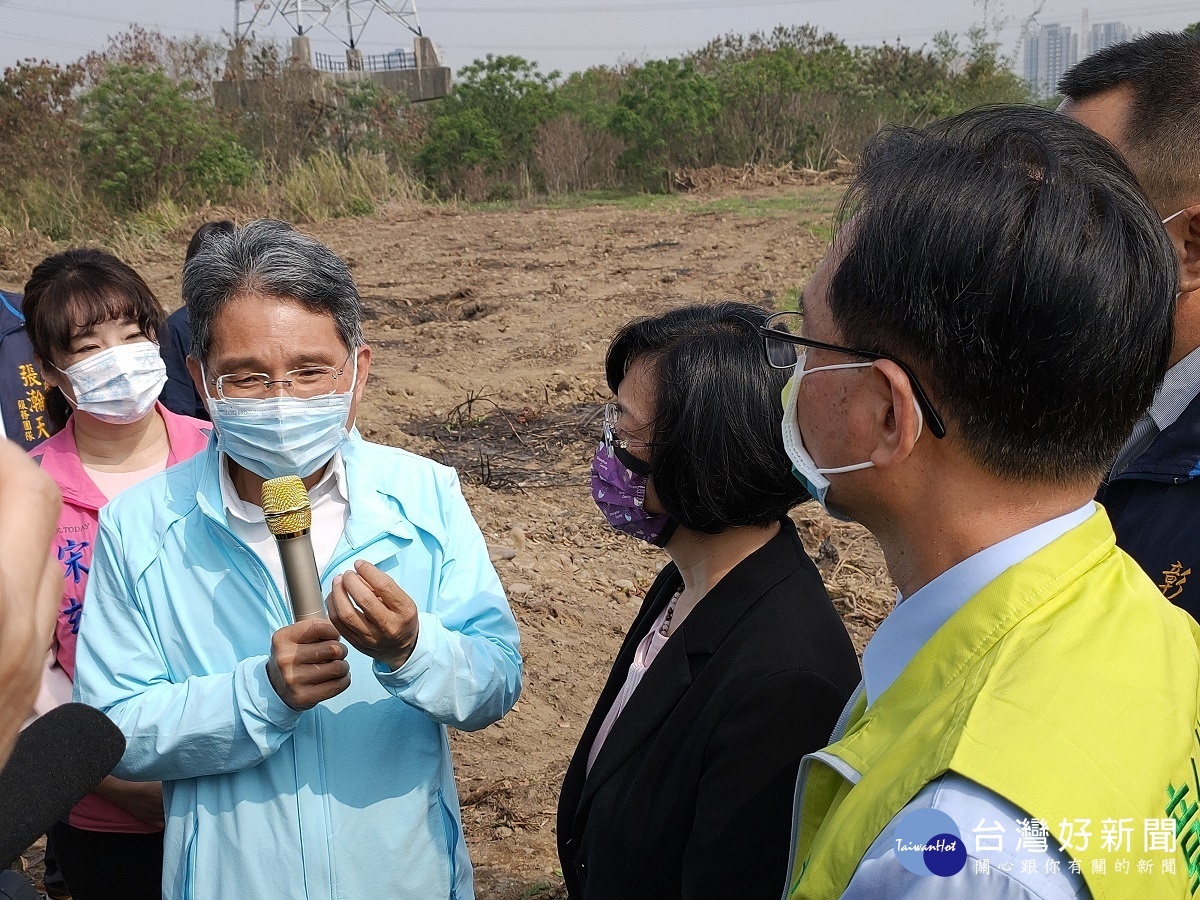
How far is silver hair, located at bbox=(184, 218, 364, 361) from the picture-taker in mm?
2305

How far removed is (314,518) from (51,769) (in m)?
0.75

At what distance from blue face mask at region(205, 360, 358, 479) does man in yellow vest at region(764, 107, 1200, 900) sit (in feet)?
4.07

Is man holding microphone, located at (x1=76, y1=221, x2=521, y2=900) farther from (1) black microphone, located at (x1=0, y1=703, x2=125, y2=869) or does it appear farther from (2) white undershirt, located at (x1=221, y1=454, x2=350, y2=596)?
(1) black microphone, located at (x1=0, y1=703, x2=125, y2=869)

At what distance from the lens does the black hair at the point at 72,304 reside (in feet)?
11.0

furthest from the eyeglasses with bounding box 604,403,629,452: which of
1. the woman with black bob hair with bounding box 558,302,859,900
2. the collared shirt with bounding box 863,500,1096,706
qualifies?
the collared shirt with bounding box 863,500,1096,706

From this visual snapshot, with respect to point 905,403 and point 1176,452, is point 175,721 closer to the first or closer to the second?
point 905,403

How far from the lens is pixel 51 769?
1.92 meters

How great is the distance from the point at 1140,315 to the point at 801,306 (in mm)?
502

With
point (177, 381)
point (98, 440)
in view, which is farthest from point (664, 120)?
point (98, 440)

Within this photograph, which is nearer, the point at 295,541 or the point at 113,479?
the point at 295,541

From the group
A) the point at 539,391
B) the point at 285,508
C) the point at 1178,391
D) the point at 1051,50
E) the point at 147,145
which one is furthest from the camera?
the point at 1051,50

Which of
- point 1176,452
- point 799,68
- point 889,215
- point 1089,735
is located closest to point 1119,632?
point 1089,735

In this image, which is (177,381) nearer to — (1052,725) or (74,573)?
(74,573)

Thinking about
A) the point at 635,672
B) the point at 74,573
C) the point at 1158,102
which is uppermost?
the point at 1158,102
